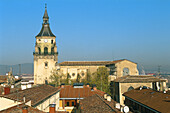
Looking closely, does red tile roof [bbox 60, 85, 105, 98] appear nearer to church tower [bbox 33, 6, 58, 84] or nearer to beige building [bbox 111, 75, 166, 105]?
beige building [bbox 111, 75, 166, 105]

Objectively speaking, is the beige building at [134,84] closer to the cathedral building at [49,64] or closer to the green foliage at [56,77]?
the green foliage at [56,77]

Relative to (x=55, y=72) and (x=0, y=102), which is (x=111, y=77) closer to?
(x=55, y=72)

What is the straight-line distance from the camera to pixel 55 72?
87.8 metres

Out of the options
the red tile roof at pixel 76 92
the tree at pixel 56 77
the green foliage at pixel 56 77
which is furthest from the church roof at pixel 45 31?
the red tile roof at pixel 76 92

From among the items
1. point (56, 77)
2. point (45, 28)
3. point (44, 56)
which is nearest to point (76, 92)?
point (56, 77)

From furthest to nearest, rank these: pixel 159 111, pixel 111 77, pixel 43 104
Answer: pixel 111 77, pixel 43 104, pixel 159 111

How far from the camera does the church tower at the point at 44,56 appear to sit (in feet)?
290

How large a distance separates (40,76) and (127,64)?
107 ft

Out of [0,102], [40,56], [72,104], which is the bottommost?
[72,104]

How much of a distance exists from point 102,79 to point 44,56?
24883mm

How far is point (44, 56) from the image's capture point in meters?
89.2

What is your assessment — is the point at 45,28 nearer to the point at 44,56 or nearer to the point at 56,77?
the point at 44,56

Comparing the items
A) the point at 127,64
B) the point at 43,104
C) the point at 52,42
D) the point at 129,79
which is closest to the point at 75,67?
the point at 52,42

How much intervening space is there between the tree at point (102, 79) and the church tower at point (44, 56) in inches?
682
